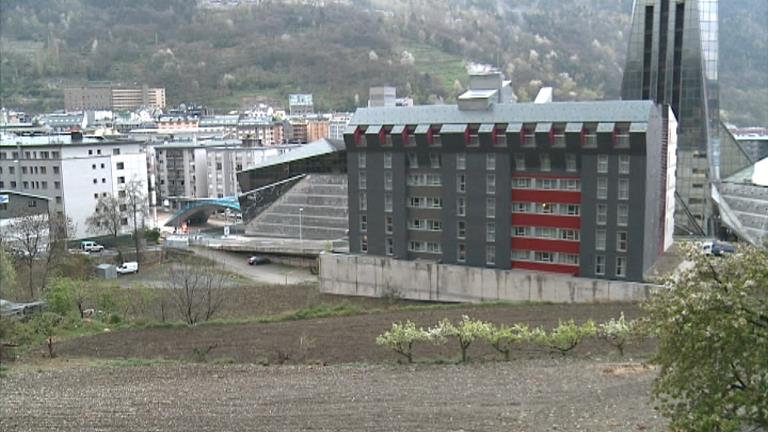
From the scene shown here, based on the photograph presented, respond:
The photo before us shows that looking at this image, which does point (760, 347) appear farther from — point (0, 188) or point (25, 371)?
point (0, 188)

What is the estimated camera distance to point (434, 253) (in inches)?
1513

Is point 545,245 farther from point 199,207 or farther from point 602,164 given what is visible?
point 199,207

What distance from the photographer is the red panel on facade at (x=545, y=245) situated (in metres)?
35.1

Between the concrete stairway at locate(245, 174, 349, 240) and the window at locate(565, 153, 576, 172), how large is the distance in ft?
68.5

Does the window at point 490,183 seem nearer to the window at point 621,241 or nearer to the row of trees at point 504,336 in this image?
the window at point 621,241

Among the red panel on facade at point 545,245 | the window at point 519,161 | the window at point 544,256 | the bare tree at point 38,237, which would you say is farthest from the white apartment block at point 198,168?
the window at point 544,256

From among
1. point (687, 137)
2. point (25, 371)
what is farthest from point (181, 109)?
point (25, 371)

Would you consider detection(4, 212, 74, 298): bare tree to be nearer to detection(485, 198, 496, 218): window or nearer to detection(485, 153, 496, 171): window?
detection(485, 198, 496, 218): window

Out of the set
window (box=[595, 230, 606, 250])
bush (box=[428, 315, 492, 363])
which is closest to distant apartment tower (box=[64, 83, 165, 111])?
window (box=[595, 230, 606, 250])

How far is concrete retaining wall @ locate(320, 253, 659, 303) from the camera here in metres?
33.7

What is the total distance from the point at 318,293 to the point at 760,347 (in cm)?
3320

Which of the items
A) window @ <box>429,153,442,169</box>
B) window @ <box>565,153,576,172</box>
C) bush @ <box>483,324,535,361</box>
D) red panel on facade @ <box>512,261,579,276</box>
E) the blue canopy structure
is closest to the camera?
bush @ <box>483,324,535,361</box>

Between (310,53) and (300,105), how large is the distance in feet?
109

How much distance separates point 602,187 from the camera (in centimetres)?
3384
